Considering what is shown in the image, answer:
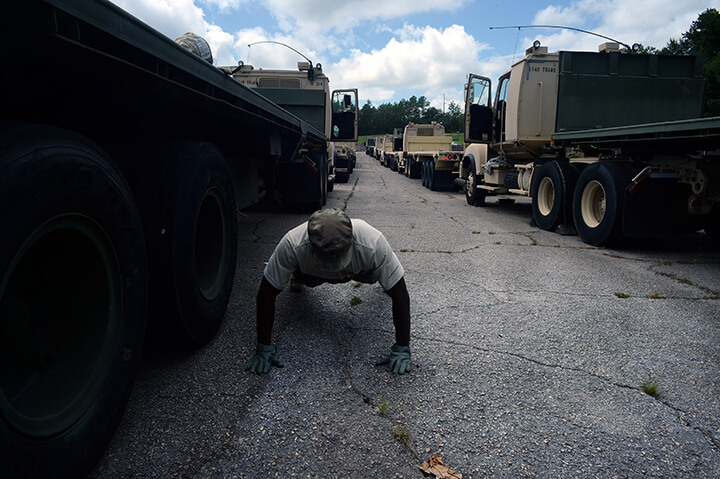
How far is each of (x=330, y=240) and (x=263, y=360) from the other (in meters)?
0.85

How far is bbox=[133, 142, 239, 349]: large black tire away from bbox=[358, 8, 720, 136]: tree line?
11880 millimetres

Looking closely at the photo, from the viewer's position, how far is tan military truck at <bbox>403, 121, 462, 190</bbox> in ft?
50.3

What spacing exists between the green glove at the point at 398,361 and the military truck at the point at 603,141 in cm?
361

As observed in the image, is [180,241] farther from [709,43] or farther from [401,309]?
[709,43]

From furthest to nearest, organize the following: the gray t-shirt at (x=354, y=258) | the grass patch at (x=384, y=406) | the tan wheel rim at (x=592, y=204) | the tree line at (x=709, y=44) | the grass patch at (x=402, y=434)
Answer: the tree line at (x=709, y=44), the tan wheel rim at (x=592, y=204), the gray t-shirt at (x=354, y=258), the grass patch at (x=384, y=406), the grass patch at (x=402, y=434)

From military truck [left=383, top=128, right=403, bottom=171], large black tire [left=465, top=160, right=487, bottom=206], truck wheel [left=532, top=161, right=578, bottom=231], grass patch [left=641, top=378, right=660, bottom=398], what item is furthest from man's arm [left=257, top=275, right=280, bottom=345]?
military truck [left=383, top=128, right=403, bottom=171]

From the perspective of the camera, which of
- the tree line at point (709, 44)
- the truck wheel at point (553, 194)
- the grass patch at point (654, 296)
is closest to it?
the grass patch at point (654, 296)

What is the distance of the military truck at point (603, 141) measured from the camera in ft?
18.2

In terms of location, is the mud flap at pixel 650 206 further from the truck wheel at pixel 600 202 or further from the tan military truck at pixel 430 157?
the tan military truck at pixel 430 157

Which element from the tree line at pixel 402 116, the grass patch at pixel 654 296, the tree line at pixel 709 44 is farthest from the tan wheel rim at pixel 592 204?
the tree line at pixel 402 116

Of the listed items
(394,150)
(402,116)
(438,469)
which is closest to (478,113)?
(438,469)

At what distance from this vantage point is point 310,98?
953cm

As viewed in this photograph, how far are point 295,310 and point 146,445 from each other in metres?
1.74

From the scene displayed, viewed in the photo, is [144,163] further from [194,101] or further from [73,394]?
[73,394]
